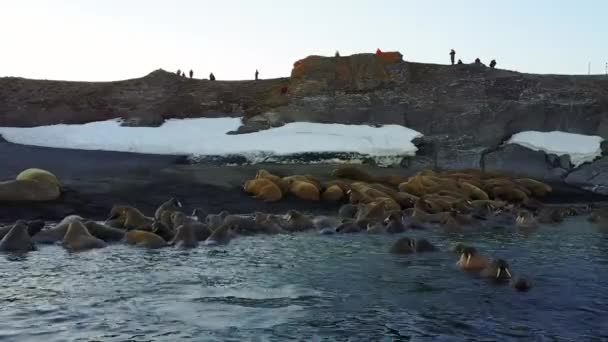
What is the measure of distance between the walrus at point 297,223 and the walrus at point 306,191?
169 inches

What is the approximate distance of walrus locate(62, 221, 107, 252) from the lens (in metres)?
12.5

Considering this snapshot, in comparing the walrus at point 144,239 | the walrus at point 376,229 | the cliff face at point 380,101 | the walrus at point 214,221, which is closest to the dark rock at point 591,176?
the cliff face at point 380,101

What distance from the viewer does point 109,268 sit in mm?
10656

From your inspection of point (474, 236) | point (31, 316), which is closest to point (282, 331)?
point (31, 316)

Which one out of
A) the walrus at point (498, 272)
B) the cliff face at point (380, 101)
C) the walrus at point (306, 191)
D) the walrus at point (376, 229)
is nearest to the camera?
the walrus at point (498, 272)

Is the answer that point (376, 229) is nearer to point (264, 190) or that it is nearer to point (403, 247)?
point (403, 247)

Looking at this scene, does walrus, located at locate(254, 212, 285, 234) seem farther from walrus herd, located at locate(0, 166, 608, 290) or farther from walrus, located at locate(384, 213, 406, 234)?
walrus, located at locate(384, 213, 406, 234)

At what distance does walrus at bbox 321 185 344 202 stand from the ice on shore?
7798 millimetres

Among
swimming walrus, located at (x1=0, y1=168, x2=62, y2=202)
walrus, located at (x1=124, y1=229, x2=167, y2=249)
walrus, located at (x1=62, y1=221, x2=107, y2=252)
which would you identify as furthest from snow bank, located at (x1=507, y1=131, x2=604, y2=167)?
walrus, located at (x1=62, y1=221, x2=107, y2=252)

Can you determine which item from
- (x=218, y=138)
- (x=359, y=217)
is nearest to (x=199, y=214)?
(x=359, y=217)

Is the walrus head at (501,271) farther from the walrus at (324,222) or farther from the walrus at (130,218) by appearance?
the walrus at (130,218)

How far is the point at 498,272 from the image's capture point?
10312 millimetres

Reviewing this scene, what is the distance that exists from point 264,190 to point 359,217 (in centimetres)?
425

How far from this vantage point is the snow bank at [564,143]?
29.9 metres
